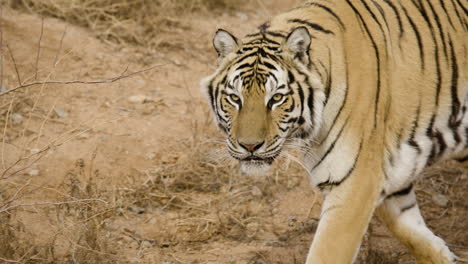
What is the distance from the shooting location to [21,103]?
5.63 metres

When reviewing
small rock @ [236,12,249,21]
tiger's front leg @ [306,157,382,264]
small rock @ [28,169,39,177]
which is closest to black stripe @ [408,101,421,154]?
tiger's front leg @ [306,157,382,264]

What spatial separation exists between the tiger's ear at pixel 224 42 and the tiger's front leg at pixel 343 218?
0.78 meters

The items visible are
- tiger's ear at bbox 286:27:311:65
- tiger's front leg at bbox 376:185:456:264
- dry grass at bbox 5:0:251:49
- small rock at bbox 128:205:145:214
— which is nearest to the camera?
tiger's ear at bbox 286:27:311:65

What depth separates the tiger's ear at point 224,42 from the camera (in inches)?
148

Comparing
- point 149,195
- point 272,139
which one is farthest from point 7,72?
point 272,139

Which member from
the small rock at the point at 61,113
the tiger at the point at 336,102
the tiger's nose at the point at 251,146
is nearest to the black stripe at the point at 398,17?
the tiger at the point at 336,102

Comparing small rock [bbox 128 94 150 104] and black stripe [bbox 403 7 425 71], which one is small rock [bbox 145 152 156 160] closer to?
small rock [bbox 128 94 150 104]

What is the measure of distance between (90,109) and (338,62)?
99.7 inches

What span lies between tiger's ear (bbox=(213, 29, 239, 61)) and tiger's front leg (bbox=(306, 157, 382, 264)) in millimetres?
777

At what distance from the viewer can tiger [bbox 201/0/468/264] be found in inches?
146

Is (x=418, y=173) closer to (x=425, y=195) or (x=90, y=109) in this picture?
(x=425, y=195)

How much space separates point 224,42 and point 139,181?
1745 mm

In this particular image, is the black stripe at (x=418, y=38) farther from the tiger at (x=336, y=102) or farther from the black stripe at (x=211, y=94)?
the black stripe at (x=211, y=94)

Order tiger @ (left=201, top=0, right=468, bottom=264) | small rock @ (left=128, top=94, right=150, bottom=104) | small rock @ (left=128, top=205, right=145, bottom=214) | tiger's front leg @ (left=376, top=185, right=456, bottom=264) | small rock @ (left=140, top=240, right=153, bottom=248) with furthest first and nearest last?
small rock @ (left=128, top=94, right=150, bottom=104), small rock @ (left=128, top=205, right=145, bottom=214), small rock @ (left=140, top=240, right=153, bottom=248), tiger's front leg @ (left=376, top=185, right=456, bottom=264), tiger @ (left=201, top=0, right=468, bottom=264)
